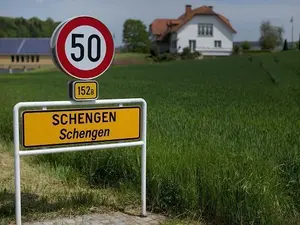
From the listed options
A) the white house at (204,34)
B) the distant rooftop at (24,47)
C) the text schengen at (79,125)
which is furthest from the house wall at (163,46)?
the text schengen at (79,125)

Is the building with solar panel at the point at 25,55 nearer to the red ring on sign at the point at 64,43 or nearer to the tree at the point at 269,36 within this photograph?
the tree at the point at 269,36

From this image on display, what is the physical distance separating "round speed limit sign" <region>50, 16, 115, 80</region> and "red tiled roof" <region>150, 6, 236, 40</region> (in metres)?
87.2

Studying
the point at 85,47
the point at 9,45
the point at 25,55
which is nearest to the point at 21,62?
the point at 25,55

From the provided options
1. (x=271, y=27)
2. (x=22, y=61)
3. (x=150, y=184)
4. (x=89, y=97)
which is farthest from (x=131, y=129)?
(x=22, y=61)

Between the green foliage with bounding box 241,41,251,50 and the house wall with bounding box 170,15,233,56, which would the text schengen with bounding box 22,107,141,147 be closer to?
the house wall with bounding box 170,15,233,56

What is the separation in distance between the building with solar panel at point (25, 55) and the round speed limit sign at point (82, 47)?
333 ft

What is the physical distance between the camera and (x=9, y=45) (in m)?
107

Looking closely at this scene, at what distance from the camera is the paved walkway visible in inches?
177

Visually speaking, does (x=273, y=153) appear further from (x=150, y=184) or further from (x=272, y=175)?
(x=150, y=184)

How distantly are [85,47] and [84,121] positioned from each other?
75cm

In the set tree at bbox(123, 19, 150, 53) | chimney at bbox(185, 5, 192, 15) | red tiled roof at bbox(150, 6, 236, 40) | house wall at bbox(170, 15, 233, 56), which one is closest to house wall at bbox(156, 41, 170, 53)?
red tiled roof at bbox(150, 6, 236, 40)

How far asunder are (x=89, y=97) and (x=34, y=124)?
2.10ft

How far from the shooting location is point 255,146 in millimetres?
6113

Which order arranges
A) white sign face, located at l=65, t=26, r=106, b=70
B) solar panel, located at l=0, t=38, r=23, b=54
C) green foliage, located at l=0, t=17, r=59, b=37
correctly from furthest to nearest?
green foliage, located at l=0, t=17, r=59, b=37 → solar panel, located at l=0, t=38, r=23, b=54 → white sign face, located at l=65, t=26, r=106, b=70
